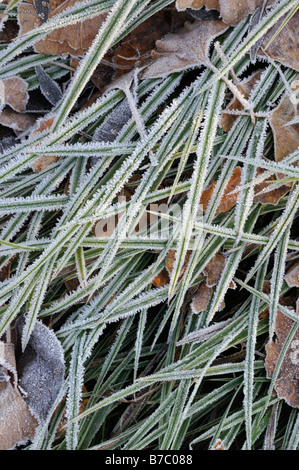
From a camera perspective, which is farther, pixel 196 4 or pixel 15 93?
pixel 15 93

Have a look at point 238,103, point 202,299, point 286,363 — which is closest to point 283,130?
point 238,103

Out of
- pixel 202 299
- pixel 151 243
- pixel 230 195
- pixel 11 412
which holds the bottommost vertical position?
pixel 11 412

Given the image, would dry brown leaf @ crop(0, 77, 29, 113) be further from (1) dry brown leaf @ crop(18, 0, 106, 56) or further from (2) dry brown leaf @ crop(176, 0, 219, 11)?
(2) dry brown leaf @ crop(176, 0, 219, 11)

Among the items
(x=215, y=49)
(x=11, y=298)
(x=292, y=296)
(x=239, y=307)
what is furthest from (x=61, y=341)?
(x=215, y=49)

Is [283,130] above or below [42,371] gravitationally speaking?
above

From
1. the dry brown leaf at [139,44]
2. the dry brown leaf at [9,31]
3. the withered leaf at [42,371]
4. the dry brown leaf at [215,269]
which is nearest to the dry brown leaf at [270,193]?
the dry brown leaf at [215,269]

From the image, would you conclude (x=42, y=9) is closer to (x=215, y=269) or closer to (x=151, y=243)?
(x=151, y=243)

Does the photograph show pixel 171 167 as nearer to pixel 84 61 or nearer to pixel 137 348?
pixel 84 61
